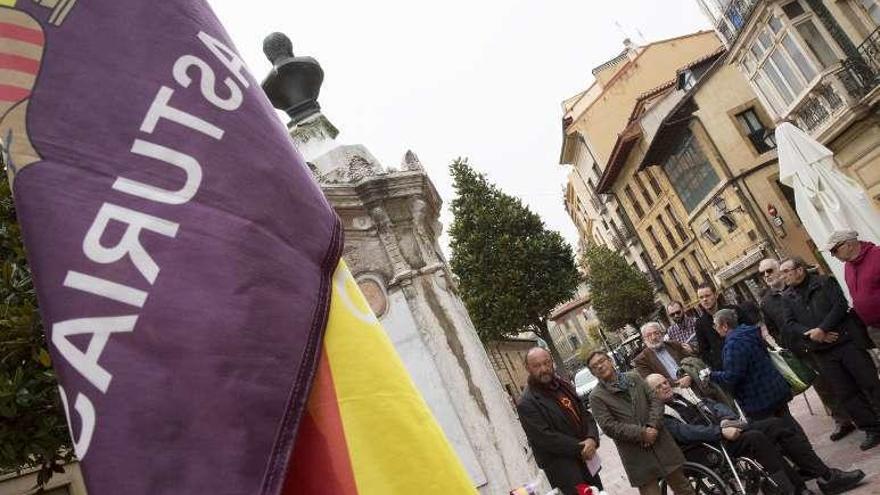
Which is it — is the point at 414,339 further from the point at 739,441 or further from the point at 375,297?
the point at 739,441

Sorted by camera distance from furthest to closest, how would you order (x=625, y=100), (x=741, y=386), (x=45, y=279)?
(x=625, y=100) → (x=741, y=386) → (x=45, y=279)

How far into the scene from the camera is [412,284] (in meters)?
3.38

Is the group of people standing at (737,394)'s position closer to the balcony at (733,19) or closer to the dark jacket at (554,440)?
the dark jacket at (554,440)

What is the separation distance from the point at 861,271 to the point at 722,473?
6.64 feet

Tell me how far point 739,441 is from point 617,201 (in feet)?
129

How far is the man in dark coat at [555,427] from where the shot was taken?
14.4 ft

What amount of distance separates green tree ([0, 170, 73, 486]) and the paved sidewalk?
5.10 m

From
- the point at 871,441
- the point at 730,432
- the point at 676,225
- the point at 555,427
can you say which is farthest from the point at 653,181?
the point at 555,427

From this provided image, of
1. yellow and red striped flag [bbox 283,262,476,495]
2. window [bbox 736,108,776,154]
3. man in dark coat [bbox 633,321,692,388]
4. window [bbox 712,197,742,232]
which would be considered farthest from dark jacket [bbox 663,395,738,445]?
window [bbox 736,108,776,154]

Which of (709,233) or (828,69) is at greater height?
(828,69)

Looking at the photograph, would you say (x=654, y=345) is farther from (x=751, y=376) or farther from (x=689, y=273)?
(x=689, y=273)

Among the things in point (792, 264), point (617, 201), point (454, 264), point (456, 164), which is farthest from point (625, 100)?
point (792, 264)

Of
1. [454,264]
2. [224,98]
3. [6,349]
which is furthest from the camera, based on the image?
[454,264]

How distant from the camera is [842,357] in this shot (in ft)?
18.1
